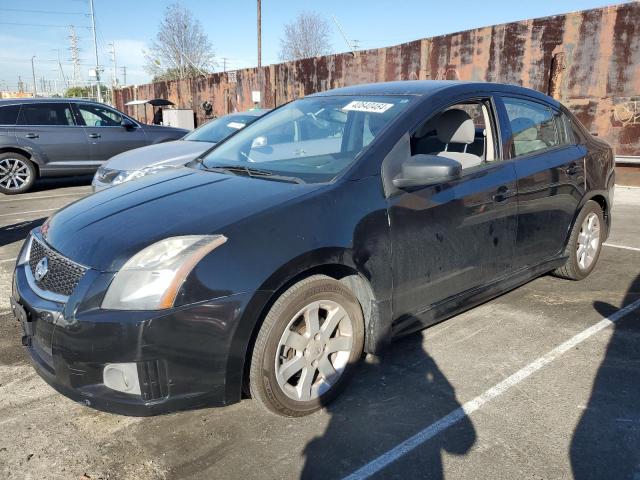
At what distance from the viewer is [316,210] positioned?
2.57 m

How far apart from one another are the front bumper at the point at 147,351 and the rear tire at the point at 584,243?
3.12m

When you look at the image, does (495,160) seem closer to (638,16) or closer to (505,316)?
(505,316)

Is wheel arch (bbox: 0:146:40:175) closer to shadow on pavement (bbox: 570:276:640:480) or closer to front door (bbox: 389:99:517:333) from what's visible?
front door (bbox: 389:99:517:333)

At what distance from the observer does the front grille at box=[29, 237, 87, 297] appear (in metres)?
2.33

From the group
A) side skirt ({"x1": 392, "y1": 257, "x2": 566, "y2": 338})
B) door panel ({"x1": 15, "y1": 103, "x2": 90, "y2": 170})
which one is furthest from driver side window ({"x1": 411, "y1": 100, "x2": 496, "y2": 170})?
door panel ({"x1": 15, "y1": 103, "x2": 90, "y2": 170})

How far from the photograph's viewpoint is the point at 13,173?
9953 mm

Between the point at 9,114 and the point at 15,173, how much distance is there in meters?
1.12

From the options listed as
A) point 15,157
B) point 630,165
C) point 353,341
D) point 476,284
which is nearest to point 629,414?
point 476,284

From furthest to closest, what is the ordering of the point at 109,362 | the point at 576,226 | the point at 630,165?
the point at 630,165 < the point at 576,226 < the point at 109,362

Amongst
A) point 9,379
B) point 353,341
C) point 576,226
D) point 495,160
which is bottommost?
point 9,379

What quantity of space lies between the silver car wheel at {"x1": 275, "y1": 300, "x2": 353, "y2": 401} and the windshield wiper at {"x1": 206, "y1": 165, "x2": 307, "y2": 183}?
0.72 m

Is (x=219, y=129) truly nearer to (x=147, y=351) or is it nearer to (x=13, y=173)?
(x=13, y=173)

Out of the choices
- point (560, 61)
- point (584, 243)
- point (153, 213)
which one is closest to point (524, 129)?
point (584, 243)

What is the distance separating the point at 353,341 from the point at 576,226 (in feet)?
8.17
